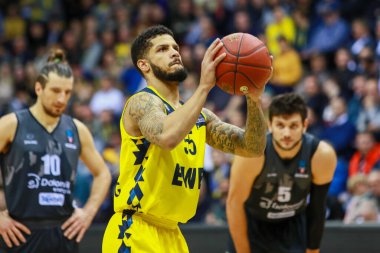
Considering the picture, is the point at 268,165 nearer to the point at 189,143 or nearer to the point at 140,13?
the point at 189,143

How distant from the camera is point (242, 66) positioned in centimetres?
469

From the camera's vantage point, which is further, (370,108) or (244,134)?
(370,108)

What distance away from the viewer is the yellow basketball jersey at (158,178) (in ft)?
16.2

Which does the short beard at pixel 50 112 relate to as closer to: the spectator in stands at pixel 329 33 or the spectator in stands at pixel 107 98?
the spectator in stands at pixel 107 98

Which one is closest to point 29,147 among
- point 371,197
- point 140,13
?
point 371,197

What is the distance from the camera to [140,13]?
51.3ft

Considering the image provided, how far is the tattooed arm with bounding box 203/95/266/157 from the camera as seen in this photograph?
4977 mm

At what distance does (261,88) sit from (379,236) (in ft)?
11.6

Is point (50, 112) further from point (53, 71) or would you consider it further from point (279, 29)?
point (279, 29)

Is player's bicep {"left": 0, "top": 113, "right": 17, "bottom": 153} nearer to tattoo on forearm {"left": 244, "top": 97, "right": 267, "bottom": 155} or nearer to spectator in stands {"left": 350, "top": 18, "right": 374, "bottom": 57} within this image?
tattoo on forearm {"left": 244, "top": 97, "right": 267, "bottom": 155}

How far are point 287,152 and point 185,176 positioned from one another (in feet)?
5.54

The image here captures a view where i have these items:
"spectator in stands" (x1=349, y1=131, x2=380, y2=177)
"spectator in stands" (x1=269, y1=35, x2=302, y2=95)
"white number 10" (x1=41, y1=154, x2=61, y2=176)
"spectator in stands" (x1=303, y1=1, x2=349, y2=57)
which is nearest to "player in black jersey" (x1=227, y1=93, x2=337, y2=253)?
"white number 10" (x1=41, y1=154, x2=61, y2=176)

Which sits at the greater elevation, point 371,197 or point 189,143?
point 189,143

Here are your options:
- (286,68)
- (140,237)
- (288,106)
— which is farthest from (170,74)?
(286,68)
